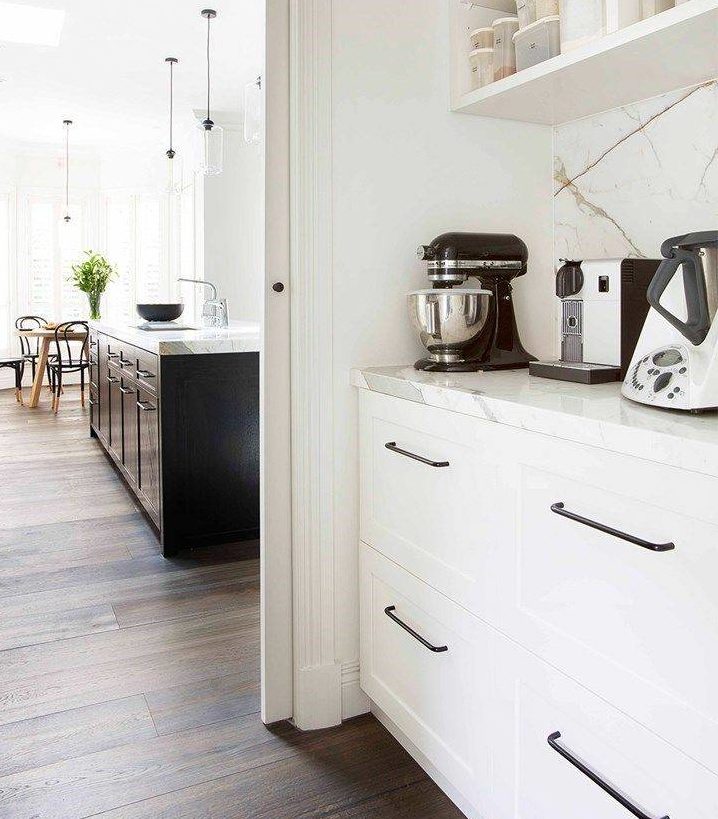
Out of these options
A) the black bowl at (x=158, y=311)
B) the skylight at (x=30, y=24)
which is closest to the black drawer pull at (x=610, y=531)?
the black bowl at (x=158, y=311)

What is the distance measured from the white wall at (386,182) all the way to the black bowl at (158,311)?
2.99 metres

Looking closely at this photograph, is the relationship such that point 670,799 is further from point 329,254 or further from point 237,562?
point 237,562

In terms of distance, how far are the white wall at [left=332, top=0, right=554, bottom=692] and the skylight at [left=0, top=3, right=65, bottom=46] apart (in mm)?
3537

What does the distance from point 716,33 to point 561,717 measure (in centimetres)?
123

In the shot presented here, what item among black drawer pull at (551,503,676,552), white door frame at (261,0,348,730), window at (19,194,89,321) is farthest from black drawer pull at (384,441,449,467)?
window at (19,194,89,321)

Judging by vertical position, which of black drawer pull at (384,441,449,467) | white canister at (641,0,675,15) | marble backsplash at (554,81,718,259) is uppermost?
white canister at (641,0,675,15)

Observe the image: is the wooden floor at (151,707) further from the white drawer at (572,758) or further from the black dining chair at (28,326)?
the black dining chair at (28,326)

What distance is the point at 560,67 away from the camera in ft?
5.08

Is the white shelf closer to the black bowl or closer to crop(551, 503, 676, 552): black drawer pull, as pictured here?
crop(551, 503, 676, 552): black drawer pull

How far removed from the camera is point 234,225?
22.8ft

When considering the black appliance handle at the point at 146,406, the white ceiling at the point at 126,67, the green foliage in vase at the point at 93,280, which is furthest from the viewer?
the green foliage in vase at the point at 93,280

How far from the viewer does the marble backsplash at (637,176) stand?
1648 mm

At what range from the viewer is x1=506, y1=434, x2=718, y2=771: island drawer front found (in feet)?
3.11

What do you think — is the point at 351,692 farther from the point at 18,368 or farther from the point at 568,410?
the point at 18,368
